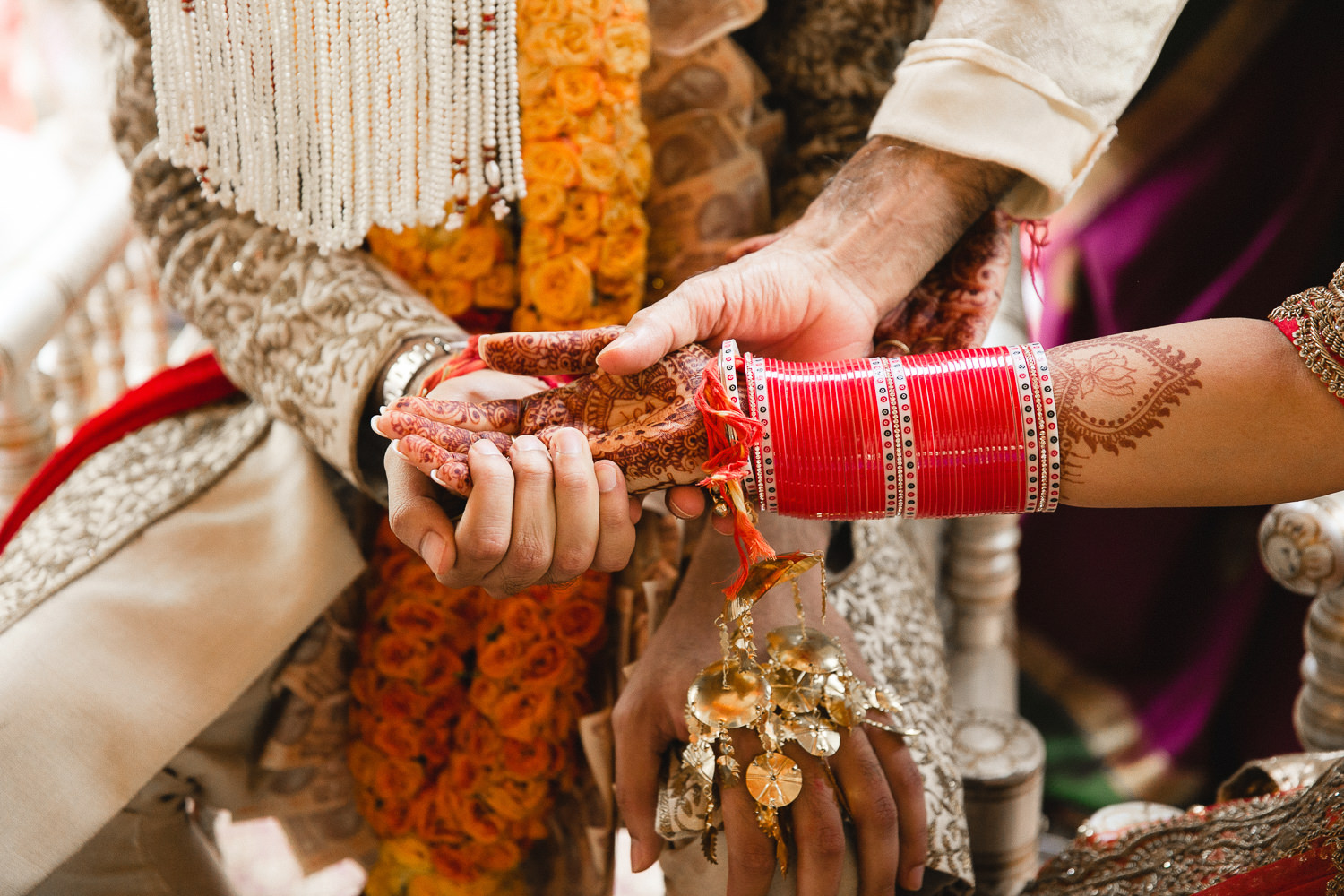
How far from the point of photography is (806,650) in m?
0.79

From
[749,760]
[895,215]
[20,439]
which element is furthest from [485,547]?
[20,439]

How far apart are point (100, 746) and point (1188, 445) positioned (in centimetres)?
90

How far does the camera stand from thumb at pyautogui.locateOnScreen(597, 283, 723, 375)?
71cm

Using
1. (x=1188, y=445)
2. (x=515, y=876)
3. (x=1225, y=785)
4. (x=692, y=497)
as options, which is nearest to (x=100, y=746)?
(x=515, y=876)

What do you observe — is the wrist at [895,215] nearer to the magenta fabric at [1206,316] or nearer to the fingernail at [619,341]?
the fingernail at [619,341]

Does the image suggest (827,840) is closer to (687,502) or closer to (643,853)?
(643,853)

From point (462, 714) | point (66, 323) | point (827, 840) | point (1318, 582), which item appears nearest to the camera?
point (827, 840)

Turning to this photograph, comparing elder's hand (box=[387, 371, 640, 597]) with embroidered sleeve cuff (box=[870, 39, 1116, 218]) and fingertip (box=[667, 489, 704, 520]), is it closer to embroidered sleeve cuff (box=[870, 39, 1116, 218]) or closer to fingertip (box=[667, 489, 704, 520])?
fingertip (box=[667, 489, 704, 520])

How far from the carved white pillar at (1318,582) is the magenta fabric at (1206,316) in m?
0.57

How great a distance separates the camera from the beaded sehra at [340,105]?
83cm

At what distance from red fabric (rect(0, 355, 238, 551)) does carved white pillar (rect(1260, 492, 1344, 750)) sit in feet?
3.60

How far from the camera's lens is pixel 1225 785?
38.9 inches

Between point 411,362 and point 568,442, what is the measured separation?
0.26m

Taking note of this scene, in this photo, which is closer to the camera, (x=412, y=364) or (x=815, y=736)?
(x=815, y=736)
